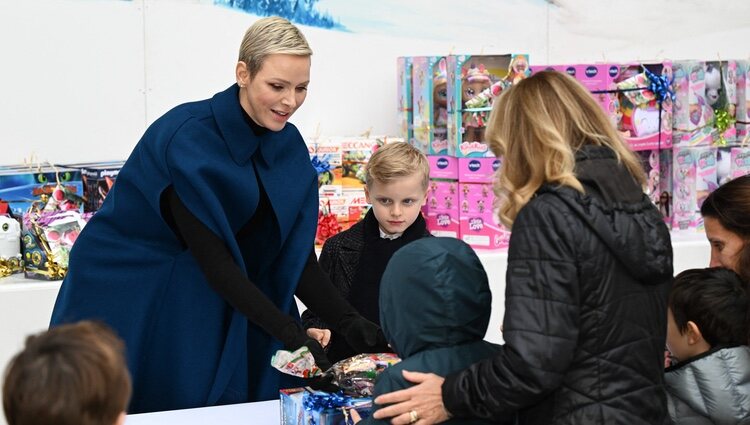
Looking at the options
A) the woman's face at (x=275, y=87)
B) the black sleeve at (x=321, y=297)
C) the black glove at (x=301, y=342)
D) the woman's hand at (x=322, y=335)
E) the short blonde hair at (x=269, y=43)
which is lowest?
the woman's hand at (x=322, y=335)

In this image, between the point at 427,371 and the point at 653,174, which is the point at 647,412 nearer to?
the point at 427,371

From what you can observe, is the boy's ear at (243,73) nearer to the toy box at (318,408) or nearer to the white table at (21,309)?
the toy box at (318,408)

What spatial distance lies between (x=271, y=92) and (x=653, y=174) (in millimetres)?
2635

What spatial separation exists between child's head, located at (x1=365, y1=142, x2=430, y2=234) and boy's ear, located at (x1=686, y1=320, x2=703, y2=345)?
97 centimetres

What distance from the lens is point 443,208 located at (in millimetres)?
4199

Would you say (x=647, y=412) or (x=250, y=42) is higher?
(x=250, y=42)

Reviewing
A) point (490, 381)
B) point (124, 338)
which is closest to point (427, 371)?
point (490, 381)

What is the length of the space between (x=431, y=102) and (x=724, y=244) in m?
1.91

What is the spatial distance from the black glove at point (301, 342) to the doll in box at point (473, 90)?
78.1 inches

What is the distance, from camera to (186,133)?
239 cm

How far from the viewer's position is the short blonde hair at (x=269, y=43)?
2354 millimetres

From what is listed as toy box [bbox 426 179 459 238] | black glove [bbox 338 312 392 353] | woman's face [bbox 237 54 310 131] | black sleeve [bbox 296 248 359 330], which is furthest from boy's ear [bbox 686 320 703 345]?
toy box [bbox 426 179 459 238]

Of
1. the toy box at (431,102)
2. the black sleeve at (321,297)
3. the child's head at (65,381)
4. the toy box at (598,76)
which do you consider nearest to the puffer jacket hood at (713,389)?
the black sleeve at (321,297)

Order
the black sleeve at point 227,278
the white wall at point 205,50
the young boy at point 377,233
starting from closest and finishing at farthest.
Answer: the black sleeve at point 227,278
the young boy at point 377,233
the white wall at point 205,50
